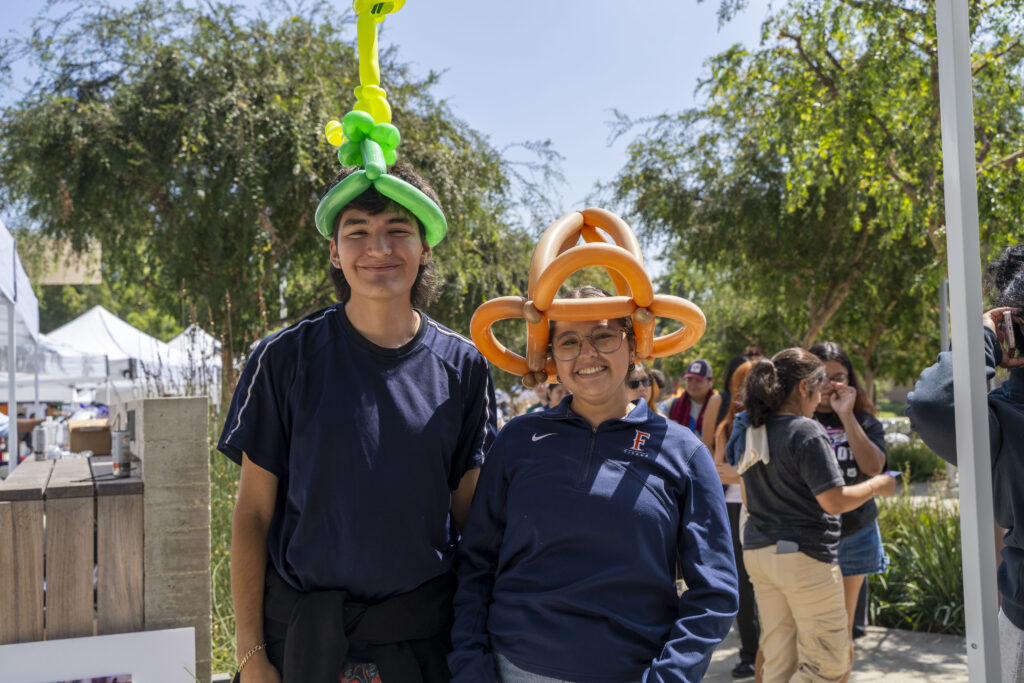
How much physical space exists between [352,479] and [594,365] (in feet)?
2.27

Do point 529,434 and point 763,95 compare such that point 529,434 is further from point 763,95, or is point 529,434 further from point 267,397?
point 763,95

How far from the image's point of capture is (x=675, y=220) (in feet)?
43.2

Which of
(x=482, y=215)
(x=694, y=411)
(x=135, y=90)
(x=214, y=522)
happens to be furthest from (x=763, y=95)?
(x=214, y=522)

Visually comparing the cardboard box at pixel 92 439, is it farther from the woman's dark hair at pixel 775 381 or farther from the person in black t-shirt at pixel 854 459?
the person in black t-shirt at pixel 854 459

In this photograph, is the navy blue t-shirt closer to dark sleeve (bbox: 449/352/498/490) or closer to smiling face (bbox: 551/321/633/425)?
dark sleeve (bbox: 449/352/498/490)

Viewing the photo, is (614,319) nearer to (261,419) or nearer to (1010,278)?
(261,419)

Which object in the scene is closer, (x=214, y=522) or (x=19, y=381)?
(x=214, y=522)

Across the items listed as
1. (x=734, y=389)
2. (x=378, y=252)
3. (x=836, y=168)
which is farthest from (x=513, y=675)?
(x=836, y=168)

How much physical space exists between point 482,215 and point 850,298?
776cm

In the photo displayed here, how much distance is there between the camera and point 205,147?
8.29 metres

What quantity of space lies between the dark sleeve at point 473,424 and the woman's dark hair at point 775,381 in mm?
1979

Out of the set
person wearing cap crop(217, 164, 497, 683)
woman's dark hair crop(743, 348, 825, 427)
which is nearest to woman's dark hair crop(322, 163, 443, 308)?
person wearing cap crop(217, 164, 497, 683)

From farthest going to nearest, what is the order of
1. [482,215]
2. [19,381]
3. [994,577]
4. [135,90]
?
[19,381], [482,215], [135,90], [994,577]

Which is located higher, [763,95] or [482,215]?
[763,95]
